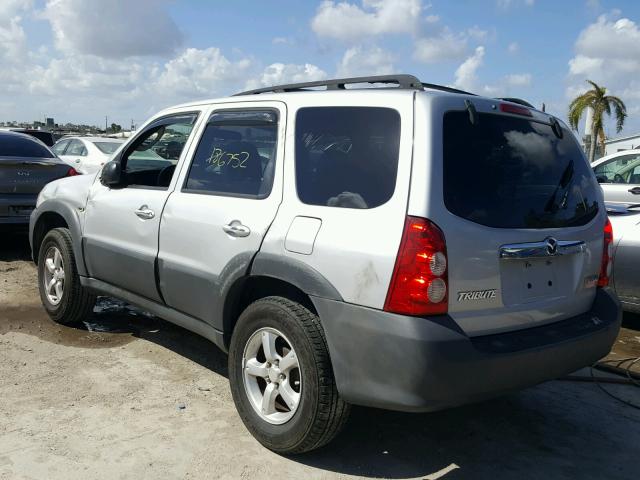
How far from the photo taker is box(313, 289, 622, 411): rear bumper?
107 inches

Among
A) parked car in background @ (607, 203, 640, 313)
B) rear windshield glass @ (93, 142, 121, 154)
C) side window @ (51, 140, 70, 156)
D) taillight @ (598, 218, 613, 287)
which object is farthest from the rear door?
side window @ (51, 140, 70, 156)

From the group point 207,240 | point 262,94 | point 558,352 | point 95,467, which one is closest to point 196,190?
point 207,240

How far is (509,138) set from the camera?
317 cm

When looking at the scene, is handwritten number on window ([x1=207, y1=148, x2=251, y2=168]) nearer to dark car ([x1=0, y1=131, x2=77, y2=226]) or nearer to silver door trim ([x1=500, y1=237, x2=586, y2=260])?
silver door trim ([x1=500, y1=237, x2=586, y2=260])

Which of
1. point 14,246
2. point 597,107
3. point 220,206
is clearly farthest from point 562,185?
point 597,107

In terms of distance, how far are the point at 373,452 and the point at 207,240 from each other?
152cm

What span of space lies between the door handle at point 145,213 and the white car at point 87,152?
9.22 metres

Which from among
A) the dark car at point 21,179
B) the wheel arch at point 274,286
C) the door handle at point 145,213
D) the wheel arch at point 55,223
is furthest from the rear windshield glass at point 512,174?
the dark car at point 21,179

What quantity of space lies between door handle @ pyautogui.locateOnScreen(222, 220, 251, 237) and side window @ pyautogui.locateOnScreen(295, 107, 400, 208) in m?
0.39

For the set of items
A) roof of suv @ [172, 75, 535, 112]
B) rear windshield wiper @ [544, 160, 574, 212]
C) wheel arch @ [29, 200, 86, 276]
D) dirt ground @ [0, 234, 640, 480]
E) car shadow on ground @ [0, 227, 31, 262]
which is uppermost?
roof of suv @ [172, 75, 535, 112]

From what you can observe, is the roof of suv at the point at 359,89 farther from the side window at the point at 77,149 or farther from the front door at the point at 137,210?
the side window at the point at 77,149

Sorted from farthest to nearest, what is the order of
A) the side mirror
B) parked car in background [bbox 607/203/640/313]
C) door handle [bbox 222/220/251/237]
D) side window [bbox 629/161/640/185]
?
side window [bbox 629/161/640/185] → parked car in background [bbox 607/203/640/313] → the side mirror → door handle [bbox 222/220/251/237]

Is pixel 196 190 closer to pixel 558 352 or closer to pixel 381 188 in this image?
pixel 381 188

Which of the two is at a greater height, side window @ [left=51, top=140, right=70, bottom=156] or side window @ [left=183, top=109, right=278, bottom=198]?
side window @ [left=183, top=109, right=278, bottom=198]
